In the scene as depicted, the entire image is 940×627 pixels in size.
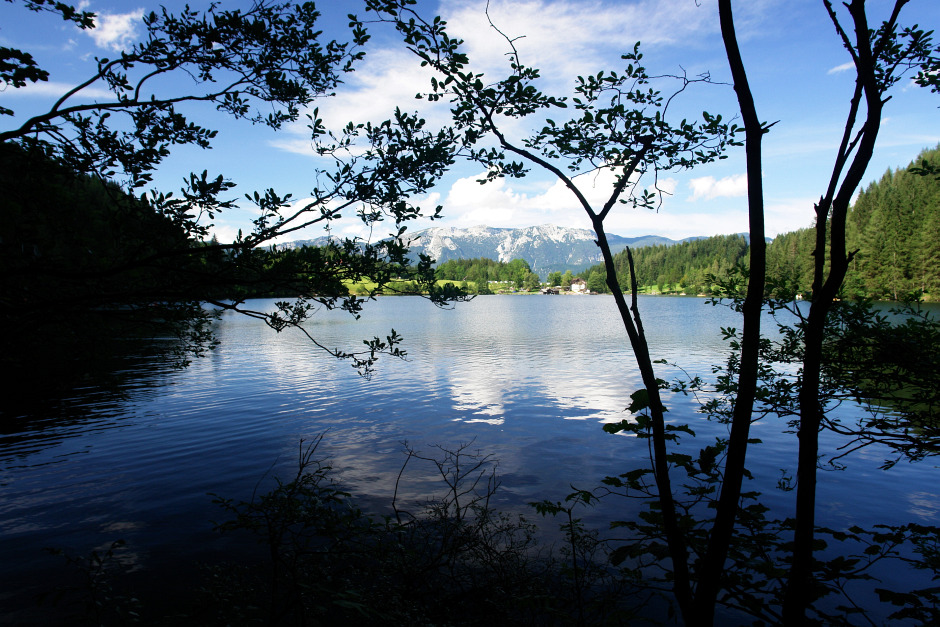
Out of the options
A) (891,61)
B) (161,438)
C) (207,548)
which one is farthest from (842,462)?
(161,438)

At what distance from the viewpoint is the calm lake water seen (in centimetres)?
1038

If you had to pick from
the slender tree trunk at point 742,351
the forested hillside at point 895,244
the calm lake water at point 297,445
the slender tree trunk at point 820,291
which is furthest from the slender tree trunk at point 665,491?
the calm lake water at point 297,445

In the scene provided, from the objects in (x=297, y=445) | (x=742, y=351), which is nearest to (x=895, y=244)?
(x=297, y=445)

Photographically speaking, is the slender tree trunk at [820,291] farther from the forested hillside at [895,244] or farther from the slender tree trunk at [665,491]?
the forested hillside at [895,244]

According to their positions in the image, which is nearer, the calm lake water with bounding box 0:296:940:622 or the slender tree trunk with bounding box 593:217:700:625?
the slender tree trunk with bounding box 593:217:700:625

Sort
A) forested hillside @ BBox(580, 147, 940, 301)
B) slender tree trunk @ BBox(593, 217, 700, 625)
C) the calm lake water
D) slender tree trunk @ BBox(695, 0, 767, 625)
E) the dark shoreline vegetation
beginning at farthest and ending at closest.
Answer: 1. the calm lake water
2. forested hillside @ BBox(580, 147, 940, 301)
3. the dark shoreline vegetation
4. slender tree trunk @ BBox(593, 217, 700, 625)
5. slender tree trunk @ BBox(695, 0, 767, 625)

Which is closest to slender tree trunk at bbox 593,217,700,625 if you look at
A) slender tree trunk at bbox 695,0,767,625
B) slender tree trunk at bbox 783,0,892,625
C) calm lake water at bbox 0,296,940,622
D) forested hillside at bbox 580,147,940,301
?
slender tree trunk at bbox 695,0,767,625

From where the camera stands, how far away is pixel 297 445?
51.6 ft

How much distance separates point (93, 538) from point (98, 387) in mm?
19968

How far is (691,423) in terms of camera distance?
17.8m

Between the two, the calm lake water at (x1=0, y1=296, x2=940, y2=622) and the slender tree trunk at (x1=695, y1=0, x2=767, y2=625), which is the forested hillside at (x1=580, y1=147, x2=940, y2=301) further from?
the calm lake water at (x1=0, y1=296, x2=940, y2=622)

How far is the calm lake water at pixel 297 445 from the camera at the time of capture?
1038cm

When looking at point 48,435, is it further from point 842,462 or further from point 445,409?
point 842,462

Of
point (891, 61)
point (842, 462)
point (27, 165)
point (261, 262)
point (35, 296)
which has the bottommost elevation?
point (842, 462)
